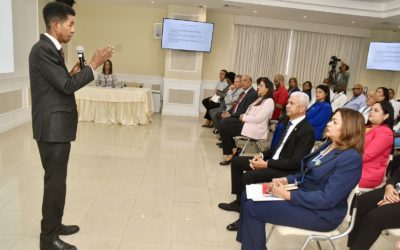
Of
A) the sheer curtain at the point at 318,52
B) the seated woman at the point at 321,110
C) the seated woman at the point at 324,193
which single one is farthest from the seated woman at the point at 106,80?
the seated woman at the point at 324,193

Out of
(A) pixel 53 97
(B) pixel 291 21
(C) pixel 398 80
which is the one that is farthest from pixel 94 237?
(C) pixel 398 80

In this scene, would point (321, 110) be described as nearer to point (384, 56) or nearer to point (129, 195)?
point (129, 195)

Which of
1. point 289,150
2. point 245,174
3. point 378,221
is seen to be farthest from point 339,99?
point 378,221

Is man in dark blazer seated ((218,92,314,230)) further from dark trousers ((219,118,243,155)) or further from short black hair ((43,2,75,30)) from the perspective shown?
short black hair ((43,2,75,30))

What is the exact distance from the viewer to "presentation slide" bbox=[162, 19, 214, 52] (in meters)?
7.36

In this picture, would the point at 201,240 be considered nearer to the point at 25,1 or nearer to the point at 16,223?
the point at 16,223

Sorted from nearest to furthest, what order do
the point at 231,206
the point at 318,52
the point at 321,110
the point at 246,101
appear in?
the point at 231,206, the point at 321,110, the point at 246,101, the point at 318,52

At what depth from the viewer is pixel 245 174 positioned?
2.77 meters

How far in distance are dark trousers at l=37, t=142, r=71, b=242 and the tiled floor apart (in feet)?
0.95

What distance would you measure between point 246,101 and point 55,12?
10.8 feet

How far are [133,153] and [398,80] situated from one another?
298 inches

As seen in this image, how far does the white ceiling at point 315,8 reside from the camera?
6.36 meters

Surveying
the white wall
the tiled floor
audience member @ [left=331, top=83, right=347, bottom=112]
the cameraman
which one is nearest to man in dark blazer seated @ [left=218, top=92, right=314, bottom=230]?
the tiled floor

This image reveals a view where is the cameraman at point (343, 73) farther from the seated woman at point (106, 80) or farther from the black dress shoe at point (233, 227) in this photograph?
the black dress shoe at point (233, 227)
